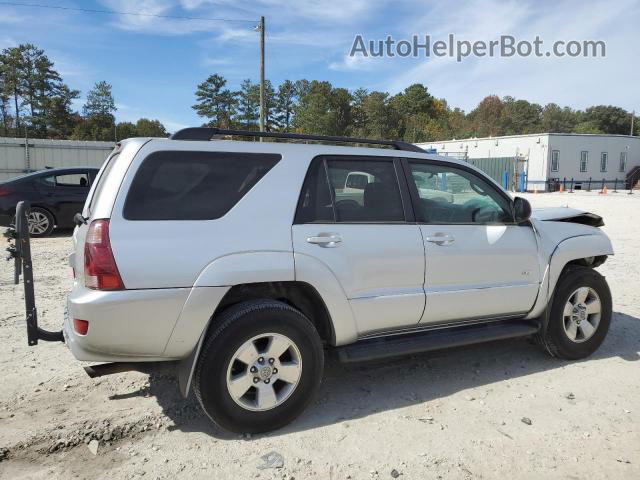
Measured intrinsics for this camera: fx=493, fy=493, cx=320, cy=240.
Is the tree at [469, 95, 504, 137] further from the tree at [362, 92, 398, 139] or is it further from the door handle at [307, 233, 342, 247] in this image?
the door handle at [307, 233, 342, 247]

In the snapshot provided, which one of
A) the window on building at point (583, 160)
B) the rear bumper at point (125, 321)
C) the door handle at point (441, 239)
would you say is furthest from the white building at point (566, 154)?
the rear bumper at point (125, 321)

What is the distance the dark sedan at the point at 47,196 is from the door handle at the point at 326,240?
8.88 metres

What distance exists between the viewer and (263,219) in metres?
3.09

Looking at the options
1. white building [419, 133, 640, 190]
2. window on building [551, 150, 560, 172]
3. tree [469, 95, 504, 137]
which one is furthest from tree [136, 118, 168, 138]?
window on building [551, 150, 560, 172]

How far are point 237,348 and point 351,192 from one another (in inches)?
52.6

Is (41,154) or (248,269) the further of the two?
(41,154)

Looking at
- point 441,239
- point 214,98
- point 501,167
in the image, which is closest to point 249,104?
point 214,98

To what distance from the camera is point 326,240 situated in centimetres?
322

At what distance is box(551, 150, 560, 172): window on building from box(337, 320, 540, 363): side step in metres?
34.0

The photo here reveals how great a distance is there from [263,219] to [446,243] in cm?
141

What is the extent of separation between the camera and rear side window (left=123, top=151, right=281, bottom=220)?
2850mm

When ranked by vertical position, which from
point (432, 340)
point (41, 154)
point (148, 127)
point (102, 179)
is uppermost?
point (148, 127)

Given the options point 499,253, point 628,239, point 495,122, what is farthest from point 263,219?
point 495,122

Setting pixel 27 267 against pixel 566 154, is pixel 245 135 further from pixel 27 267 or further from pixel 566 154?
pixel 566 154
